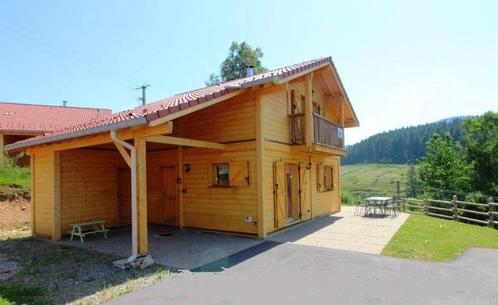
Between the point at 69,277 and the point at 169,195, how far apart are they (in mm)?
5422

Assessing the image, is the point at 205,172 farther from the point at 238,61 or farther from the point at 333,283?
the point at 238,61

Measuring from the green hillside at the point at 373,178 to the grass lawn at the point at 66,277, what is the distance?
62.5 meters

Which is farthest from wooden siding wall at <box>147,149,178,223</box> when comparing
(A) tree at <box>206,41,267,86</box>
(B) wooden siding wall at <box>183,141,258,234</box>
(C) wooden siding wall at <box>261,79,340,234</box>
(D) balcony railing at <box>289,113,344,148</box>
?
(A) tree at <box>206,41,267,86</box>

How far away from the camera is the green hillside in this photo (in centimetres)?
6994

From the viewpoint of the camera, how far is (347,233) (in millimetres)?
9422

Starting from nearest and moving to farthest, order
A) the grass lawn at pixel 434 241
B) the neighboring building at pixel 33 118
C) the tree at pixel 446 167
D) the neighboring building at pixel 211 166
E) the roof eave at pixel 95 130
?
the roof eave at pixel 95 130 < the grass lawn at pixel 434 241 < the neighboring building at pixel 211 166 < the neighboring building at pixel 33 118 < the tree at pixel 446 167

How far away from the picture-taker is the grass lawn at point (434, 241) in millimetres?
→ 6977

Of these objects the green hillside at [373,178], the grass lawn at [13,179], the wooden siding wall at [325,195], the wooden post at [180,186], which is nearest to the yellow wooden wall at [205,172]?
the wooden post at [180,186]

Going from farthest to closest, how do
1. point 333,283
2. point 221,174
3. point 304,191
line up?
1. point 304,191
2. point 221,174
3. point 333,283

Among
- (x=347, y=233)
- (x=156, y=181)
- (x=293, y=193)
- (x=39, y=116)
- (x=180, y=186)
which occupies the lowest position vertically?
(x=347, y=233)

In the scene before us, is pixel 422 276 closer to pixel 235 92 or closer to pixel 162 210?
pixel 235 92

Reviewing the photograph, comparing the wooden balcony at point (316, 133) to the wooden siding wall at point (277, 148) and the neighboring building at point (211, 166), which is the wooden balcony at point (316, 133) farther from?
the wooden siding wall at point (277, 148)

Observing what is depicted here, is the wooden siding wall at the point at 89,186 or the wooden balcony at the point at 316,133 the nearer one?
the wooden siding wall at the point at 89,186

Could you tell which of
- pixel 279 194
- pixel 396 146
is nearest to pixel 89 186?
pixel 279 194
